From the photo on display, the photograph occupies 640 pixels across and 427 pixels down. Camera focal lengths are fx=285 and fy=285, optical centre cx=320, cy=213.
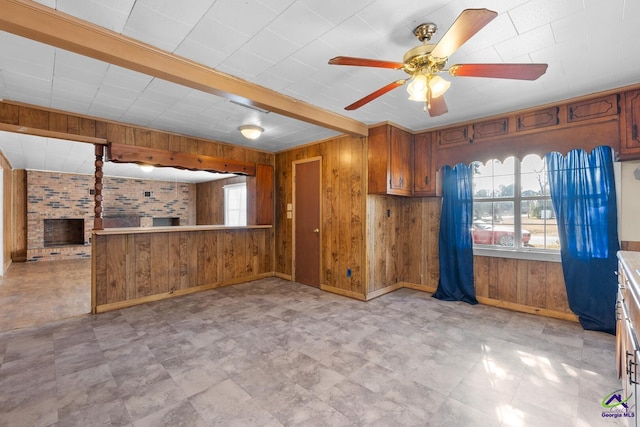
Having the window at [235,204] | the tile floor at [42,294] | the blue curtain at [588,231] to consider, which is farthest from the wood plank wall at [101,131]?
the blue curtain at [588,231]

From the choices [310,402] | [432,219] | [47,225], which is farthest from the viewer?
[47,225]

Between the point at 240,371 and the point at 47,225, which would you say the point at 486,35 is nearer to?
the point at 240,371

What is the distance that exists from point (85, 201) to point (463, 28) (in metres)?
10.0

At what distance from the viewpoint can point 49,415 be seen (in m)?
1.74

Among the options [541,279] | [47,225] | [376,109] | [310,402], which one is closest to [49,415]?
[310,402]

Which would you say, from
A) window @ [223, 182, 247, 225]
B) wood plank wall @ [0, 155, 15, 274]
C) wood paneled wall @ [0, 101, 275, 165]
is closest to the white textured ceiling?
wood paneled wall @ [0, 101, 275, 165]

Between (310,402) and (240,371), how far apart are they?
666 millimetres

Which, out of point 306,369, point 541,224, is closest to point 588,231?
point 541,224

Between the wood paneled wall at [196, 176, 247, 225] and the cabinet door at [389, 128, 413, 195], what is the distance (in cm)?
526

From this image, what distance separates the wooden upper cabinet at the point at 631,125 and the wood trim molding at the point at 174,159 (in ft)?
15.5

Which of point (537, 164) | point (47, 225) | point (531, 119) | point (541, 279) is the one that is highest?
point (531, 119)

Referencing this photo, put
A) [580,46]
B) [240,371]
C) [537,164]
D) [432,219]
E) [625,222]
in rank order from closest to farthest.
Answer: [580,46], [240,371], [625,222], [537,164], [432,219]

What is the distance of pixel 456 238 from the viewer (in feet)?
13.0

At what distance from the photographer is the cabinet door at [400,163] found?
3.91 metres
